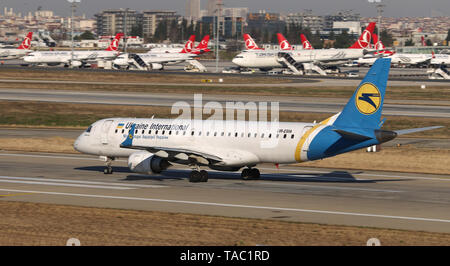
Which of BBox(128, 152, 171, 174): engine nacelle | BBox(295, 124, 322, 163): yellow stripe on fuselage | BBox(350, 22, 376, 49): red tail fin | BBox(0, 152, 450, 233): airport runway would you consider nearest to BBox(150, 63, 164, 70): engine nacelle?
BBox(350, 22, 376, 49): red tail fin

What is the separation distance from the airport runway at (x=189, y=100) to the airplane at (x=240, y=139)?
38.4 m

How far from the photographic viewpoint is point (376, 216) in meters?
33.9

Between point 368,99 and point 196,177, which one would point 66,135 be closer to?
point 196,177

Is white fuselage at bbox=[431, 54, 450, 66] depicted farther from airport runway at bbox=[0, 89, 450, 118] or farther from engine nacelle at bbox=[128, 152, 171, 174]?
engine nacelle at bbox=[128, 152, 171, 174]

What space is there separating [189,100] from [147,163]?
53468 mm

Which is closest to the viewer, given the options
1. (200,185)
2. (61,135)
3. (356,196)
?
(356,196)

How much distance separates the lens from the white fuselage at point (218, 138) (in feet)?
144

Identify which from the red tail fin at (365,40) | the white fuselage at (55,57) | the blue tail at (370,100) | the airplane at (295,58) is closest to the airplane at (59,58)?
the white fuselage at (55,57)

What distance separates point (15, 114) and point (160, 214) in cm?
5459

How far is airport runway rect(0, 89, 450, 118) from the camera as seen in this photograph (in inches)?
3370

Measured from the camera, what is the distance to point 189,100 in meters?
98.4

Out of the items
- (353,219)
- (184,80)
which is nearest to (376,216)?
(353,219)

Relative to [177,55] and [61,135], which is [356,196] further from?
[177,55]

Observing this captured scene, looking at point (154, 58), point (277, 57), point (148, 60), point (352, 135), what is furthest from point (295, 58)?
point (352, 135)
